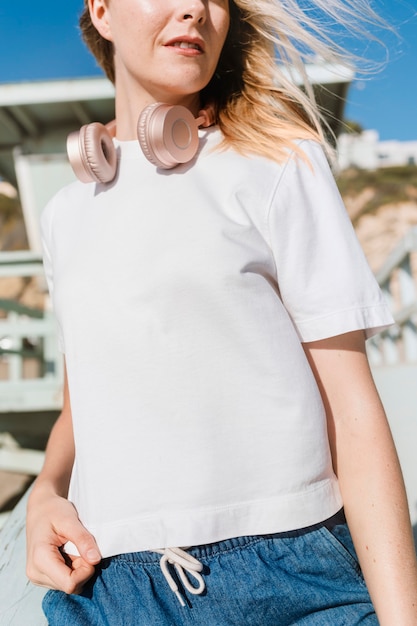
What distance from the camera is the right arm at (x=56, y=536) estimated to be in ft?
2.92

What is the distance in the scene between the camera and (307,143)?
1.00 meters

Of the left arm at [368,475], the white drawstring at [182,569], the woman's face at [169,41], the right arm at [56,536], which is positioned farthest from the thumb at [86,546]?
the woman's face at [169,41]

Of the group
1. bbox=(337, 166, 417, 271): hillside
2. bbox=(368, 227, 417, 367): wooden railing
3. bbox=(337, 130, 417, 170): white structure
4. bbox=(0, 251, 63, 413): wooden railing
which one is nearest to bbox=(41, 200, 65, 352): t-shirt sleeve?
bbox=(0, 251, 63, 413): wooden railing

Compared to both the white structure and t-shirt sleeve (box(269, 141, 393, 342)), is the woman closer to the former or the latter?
t-shirt sleeve (box(269, 141, 393, 342))

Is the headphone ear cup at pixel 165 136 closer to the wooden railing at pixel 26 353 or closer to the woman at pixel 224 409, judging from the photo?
the woman at pixel 224 409

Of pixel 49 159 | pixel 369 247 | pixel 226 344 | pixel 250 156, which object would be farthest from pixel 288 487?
pixel 369 247

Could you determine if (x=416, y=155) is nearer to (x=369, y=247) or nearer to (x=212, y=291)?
(x=369, y=247)

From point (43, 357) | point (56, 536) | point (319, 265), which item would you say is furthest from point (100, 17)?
point (43, 357)

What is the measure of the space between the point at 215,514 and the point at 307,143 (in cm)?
57

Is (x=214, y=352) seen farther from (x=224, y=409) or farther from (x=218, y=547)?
(x=218, y=547)

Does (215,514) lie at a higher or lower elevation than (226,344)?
lower

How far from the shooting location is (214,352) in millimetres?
892

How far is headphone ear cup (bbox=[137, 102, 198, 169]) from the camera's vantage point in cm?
97

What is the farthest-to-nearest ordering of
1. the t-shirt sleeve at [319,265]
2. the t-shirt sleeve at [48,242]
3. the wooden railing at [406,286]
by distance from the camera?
1. the wooden railing at [406,286]
2. the t-shirt sleeve at [48,242]
3. the t-shirt sleeve at [319,265]
